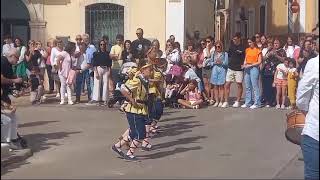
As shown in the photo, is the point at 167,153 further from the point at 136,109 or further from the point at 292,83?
the point at 292,83

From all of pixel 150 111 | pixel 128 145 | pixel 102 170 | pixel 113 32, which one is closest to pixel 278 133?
pixel 150 111

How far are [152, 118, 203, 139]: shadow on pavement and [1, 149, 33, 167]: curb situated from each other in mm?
2750

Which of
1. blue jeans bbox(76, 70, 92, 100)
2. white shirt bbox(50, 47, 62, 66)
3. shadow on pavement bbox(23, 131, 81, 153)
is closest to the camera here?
shadow on pavement bbox(23, 131, 81, 153)

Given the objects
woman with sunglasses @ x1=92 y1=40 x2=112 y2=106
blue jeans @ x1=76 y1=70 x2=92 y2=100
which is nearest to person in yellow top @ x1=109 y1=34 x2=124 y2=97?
woman with sunglasses @ x1=92 y1=40 x2=112 y2=106

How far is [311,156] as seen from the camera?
5742mm

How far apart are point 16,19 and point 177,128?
36.0ft

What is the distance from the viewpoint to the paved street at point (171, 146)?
9.52 m

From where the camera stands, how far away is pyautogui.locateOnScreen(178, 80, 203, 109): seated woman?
1711 centimetres

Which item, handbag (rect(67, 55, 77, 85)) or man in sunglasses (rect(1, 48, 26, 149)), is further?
handbag (rect(67, 55, 77, 85))

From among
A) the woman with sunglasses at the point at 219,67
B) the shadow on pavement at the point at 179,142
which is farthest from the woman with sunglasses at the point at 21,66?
the shadow on pavement at the point at 179,142

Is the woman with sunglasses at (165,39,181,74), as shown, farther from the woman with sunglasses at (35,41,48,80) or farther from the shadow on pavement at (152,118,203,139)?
the woman with sunglasses at (35,41,48,80)

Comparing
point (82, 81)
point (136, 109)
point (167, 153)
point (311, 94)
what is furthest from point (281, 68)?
point (311, 94)

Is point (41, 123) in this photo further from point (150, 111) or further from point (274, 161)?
point (274, 161)

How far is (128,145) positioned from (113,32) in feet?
40.1
